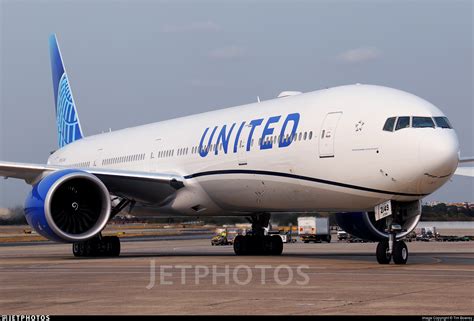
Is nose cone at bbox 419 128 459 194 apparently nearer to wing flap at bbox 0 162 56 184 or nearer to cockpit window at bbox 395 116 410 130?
cockpit window at bbox 395 116 410 130

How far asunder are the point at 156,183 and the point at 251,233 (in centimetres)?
365

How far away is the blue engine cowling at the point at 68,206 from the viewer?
22.0 meters

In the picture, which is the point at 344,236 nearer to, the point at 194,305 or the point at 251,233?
the point at 251,233

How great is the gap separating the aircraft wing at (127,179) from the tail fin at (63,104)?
34.7ft

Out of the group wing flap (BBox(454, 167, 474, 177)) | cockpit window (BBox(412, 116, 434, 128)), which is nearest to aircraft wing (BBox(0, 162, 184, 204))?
wing flap (BBox(454, 167, 474, 177))

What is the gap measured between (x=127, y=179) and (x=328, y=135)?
7496 mm

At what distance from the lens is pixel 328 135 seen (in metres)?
19.7

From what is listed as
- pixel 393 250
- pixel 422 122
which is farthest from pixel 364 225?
pixel 422 122

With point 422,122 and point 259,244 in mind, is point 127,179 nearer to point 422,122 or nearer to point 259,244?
point 259,244

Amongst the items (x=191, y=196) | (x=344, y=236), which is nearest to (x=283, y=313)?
(x=191, y=196)

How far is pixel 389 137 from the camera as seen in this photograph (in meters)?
18.4

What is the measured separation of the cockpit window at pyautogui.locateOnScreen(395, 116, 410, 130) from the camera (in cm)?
1841

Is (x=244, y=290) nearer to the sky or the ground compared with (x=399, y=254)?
nearer to the ground

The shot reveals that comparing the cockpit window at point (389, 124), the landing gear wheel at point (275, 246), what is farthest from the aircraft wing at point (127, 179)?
the cockpit window at point (389, 124)
